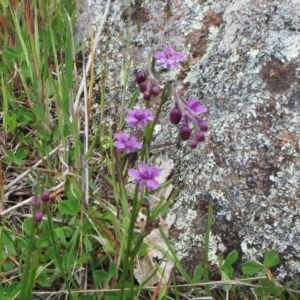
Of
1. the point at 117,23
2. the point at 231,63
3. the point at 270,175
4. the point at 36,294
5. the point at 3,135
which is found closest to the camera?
the point at 36,294

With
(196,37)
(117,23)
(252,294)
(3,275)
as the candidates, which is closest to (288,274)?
(252,294)

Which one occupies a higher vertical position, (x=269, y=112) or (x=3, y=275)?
(x=269, y=112)

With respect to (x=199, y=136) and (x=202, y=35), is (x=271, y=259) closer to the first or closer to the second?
(x=199, y=136)

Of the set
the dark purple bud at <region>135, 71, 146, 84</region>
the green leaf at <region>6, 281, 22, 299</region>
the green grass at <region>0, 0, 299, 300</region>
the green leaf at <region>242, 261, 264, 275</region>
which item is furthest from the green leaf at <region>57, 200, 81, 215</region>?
the dark purple bud at <region>135, 71, 146, 84</region>

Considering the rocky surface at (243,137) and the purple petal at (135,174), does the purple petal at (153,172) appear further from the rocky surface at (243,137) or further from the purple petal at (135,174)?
the rocky surface at (243,137)

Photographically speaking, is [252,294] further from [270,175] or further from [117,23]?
[117,23]

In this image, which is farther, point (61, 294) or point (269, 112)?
point (269, 112)

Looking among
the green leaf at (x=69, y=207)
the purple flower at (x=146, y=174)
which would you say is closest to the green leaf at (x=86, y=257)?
the green leaf at (x=69, y=207)
